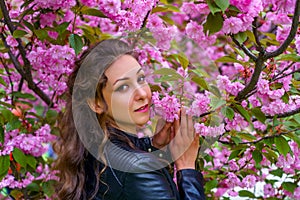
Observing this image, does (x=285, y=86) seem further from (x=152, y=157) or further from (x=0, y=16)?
(x=0, y=16)

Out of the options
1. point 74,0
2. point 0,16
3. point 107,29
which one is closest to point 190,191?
point 74,0

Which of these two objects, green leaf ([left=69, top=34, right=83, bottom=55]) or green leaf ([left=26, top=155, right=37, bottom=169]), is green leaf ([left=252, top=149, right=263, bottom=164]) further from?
green leaf ([left=26, top=155, right=37, bottom=169])

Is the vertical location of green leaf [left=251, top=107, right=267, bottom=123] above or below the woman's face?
below

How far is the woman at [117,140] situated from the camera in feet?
5.00

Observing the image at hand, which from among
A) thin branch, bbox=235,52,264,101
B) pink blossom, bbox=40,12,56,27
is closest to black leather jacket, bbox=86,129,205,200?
thin branch, bbox=235,52,264,101

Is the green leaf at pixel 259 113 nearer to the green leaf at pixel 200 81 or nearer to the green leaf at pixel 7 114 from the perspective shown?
the green leaf at pixel 200 81

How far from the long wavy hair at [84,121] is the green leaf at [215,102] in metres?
0.32

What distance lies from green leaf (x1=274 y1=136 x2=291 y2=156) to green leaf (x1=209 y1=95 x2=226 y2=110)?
329 millimetres

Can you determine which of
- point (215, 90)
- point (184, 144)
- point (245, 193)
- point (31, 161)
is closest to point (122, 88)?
point (184, 144)

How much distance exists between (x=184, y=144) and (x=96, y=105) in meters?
0.32

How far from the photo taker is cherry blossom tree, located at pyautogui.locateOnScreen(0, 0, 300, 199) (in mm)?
1733

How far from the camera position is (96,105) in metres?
1.69

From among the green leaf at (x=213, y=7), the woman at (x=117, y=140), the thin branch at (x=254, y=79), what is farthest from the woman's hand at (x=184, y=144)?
the green leaf at (x=213, y=7)

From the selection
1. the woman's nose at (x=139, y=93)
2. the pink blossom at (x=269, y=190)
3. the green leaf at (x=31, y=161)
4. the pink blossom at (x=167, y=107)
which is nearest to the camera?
the woman's nose at (x=139, y=93)
